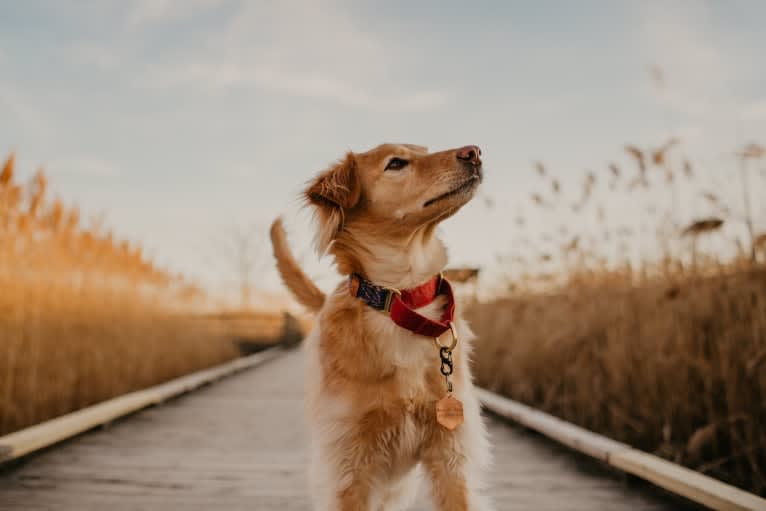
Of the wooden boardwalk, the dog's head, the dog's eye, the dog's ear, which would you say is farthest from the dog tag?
the wooden boardwalk

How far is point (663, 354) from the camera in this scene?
3637 mm

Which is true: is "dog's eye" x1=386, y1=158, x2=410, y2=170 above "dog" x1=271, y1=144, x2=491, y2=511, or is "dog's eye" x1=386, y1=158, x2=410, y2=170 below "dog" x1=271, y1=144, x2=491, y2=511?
above

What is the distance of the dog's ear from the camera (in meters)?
2.22

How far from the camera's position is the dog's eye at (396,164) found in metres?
2.23

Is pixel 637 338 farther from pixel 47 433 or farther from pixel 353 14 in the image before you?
pixel 353 14

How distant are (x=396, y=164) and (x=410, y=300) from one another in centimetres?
52

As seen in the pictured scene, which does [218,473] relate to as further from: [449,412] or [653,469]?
[653,469]

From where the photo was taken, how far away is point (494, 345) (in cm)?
671

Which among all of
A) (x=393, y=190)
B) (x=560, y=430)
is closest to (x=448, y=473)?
(x=393, y=190)

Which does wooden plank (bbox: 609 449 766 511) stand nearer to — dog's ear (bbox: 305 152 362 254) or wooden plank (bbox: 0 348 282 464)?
dog's ear (bbox: 305 152 362 254)

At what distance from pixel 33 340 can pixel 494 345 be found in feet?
14.8

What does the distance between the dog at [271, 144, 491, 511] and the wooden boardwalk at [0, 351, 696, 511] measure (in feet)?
2.78

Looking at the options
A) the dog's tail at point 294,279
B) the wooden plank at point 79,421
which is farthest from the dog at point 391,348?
the wooden plank at point 79,421

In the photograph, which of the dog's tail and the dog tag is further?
the dog's tail
